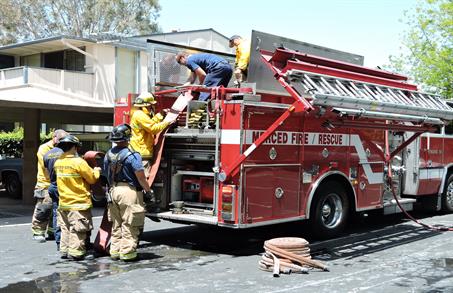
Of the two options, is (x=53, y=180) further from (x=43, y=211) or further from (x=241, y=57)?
(x=241, y=57)

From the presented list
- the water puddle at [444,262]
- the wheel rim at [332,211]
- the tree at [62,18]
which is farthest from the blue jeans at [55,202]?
the tree at [62,18]

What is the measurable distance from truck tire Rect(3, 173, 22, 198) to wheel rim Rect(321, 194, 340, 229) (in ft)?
33.0

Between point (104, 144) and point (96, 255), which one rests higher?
point (104, 144)

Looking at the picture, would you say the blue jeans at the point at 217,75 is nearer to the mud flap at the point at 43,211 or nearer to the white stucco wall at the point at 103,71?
the mud flap at the point at 43,211

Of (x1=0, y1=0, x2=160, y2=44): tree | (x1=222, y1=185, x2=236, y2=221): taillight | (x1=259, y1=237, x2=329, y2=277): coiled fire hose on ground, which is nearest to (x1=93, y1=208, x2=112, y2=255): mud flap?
(x1=222, y1=185, x2=236, y2=221): taillight

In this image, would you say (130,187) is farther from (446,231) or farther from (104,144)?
(104,144)

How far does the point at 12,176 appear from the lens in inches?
633

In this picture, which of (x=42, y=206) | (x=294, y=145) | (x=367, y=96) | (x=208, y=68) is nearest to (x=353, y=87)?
(x=367, y=96)

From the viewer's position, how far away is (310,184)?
8133mm

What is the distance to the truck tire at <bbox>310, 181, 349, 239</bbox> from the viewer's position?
8.41 meters

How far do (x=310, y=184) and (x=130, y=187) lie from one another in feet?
8.47

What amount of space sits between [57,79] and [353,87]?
1449 cm

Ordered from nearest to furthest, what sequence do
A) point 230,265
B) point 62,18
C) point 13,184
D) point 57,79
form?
point 230,265 < point 13,184 < point 57,79 < point 62,18

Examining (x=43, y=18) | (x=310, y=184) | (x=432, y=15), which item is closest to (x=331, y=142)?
(x=310, y=184)
